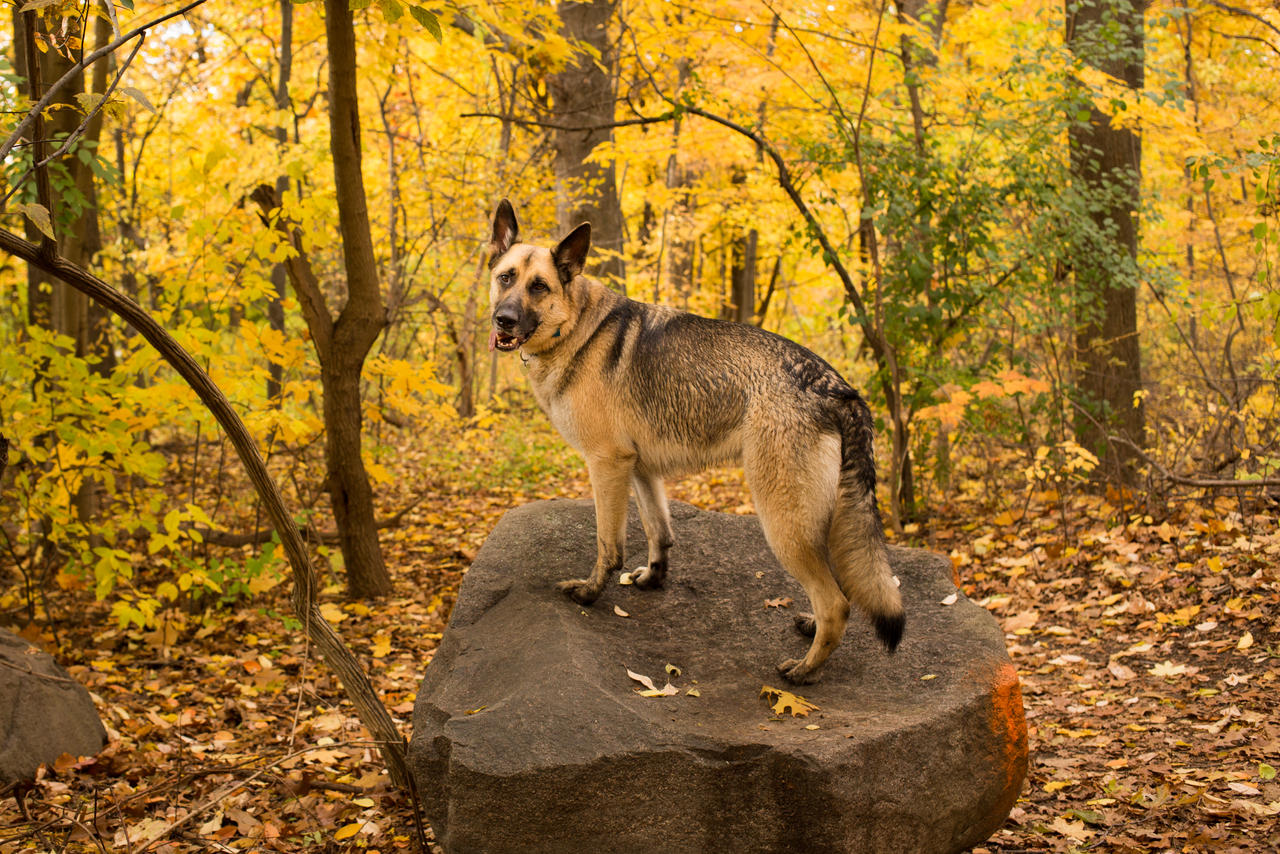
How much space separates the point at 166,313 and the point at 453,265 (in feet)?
22.9

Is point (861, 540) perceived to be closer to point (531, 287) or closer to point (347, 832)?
point (531, 287)

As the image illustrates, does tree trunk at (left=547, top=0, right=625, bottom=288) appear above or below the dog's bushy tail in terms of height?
above

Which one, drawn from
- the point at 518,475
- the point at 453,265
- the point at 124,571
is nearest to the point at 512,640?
the point at 124,571

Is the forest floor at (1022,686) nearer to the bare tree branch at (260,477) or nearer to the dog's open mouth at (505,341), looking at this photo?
the bare tree branch at (260,477)

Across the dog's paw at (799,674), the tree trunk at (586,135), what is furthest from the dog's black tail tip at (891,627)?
the tree trunk at (586,135)

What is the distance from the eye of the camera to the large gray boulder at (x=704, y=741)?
3.18 meters

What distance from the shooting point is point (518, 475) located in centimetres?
1216

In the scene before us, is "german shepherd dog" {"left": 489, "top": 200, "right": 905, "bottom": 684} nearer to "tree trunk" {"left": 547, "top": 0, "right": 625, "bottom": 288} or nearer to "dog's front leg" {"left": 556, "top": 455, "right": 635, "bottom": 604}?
"dog's front leg" {"left": 556, "top": 455, "right": 635, "bottom": 604}

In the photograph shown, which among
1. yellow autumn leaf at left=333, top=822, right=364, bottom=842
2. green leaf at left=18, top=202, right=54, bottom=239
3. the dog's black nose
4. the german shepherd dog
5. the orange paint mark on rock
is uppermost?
green leaf at left=18, top=202, right=54, bottom=239

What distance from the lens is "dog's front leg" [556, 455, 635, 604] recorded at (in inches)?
177

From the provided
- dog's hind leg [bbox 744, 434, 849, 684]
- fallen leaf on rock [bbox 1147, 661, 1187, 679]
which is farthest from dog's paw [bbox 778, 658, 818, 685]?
fallen leaf on rock [bbox 1147, 661, 1187, 679]

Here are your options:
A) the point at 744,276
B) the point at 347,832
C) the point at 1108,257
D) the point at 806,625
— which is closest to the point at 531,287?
the point at 806,625

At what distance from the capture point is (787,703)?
3.61m

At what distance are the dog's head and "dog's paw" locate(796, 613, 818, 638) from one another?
73.0 inches
